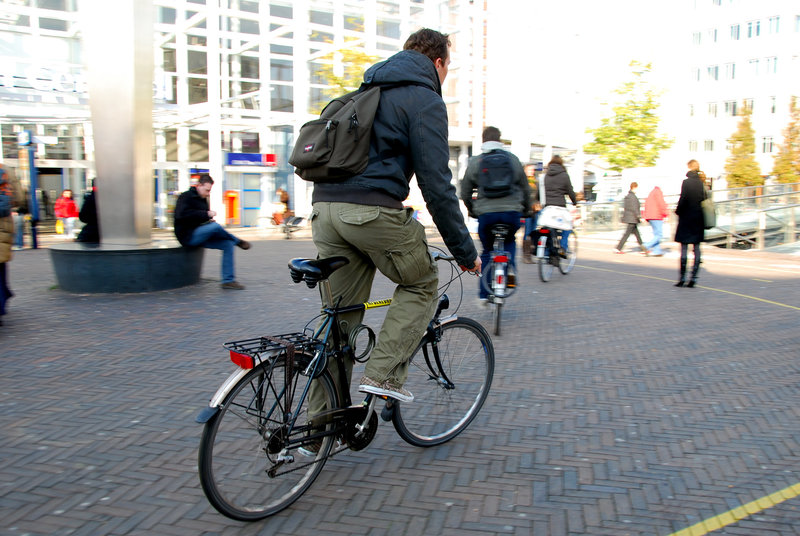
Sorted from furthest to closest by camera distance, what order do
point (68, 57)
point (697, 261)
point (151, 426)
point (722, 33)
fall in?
point (722, 33)
point (68, 57)
point (697, 261)
point (151, 426)

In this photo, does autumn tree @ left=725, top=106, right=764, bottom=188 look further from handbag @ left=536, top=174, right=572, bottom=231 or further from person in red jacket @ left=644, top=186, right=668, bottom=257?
Answer: handbag @ left=536, top=174, right=572, bottom=231

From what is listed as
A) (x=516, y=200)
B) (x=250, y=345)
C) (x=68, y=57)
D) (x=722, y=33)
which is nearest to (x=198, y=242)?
(x=516, y=200)

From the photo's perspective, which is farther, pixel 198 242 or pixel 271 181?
pixel 271 181

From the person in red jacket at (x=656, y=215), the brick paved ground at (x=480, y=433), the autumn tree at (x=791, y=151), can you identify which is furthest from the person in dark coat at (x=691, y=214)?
the autumn tree at (x=791, y=151)

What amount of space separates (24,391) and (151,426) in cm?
118

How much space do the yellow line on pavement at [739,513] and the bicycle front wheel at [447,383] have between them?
132 centimetres

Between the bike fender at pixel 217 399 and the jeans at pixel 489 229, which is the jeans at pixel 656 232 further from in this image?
the bike fender at pixel 217 399

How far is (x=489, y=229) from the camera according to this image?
714cm

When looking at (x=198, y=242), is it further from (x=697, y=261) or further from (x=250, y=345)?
(x=697, y=261)

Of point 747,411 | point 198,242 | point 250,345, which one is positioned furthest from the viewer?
point 198,242

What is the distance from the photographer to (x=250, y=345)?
287 centimetres

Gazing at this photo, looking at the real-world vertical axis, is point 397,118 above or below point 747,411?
above

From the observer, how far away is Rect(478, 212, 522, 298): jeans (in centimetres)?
708

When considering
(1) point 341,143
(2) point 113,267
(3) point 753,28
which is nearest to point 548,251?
(2) point 113,267
